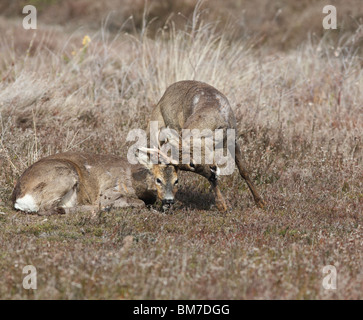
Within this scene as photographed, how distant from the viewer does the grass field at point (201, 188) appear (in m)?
5.02

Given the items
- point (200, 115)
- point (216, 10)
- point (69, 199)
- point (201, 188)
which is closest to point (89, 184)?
point (69, 199)

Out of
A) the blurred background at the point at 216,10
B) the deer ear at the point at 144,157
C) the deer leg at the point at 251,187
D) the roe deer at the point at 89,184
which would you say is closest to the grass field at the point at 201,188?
the deer leg at the point at 251,187

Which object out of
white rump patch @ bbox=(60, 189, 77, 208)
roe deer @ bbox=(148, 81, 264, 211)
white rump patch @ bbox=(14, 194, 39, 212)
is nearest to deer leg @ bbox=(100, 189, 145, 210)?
white rump patch @ bbox=(60, 189, 77, 208)

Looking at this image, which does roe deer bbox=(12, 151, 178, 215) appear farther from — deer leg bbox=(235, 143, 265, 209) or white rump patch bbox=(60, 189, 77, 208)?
deer leg bbox=(235, 143, 265, 209)

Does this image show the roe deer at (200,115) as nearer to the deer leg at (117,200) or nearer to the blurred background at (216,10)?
the deer leg at (117,200)

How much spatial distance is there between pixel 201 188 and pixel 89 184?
177 centimetres

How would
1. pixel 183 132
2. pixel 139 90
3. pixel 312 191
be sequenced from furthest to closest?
pixel 139 90 < pixel 312 191 < pixel 183 132

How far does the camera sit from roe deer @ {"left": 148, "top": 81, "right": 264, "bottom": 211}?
7758 millimetres

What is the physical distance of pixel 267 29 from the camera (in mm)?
24906

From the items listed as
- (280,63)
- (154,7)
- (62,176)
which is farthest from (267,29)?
(62,176)

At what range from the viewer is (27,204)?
7.76 meters

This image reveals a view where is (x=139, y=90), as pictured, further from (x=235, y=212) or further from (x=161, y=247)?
(x=161, y=247)

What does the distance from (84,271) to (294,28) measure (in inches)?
856

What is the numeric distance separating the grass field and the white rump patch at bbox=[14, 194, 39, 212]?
0.18 meters
